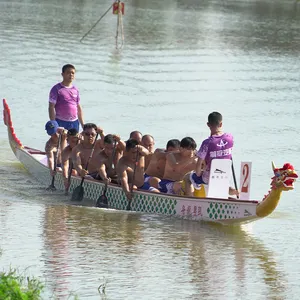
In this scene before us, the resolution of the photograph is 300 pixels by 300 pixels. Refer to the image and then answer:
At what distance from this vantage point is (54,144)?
1631cm

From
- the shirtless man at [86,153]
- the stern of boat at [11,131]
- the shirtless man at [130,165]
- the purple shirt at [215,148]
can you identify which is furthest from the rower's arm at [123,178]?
the stern of boat at [11,131]

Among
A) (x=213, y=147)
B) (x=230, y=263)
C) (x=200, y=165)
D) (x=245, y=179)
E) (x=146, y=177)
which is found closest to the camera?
(x=230, y=263)

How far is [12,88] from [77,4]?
30134 mm

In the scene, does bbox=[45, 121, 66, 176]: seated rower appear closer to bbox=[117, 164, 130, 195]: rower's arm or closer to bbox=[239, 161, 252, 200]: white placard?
bbox=[117, 164, 130, 195]: rower's arm

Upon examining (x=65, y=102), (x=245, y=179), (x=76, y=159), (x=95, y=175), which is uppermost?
(x=65, y=102)

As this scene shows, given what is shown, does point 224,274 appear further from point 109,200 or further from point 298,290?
point 109,200

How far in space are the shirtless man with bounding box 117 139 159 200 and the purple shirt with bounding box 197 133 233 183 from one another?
4.82 feet

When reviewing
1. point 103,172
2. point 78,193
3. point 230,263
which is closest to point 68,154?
point 78,193

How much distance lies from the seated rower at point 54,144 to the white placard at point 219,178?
3591mm

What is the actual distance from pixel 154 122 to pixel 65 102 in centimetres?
730

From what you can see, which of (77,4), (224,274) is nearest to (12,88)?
(224,274)

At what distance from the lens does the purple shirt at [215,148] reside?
13008 millimetres

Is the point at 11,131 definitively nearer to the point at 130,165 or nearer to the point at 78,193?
the point at 78,193

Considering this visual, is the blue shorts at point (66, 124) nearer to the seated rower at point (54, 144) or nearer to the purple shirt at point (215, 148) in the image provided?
the seated rower at point (54, 144)
